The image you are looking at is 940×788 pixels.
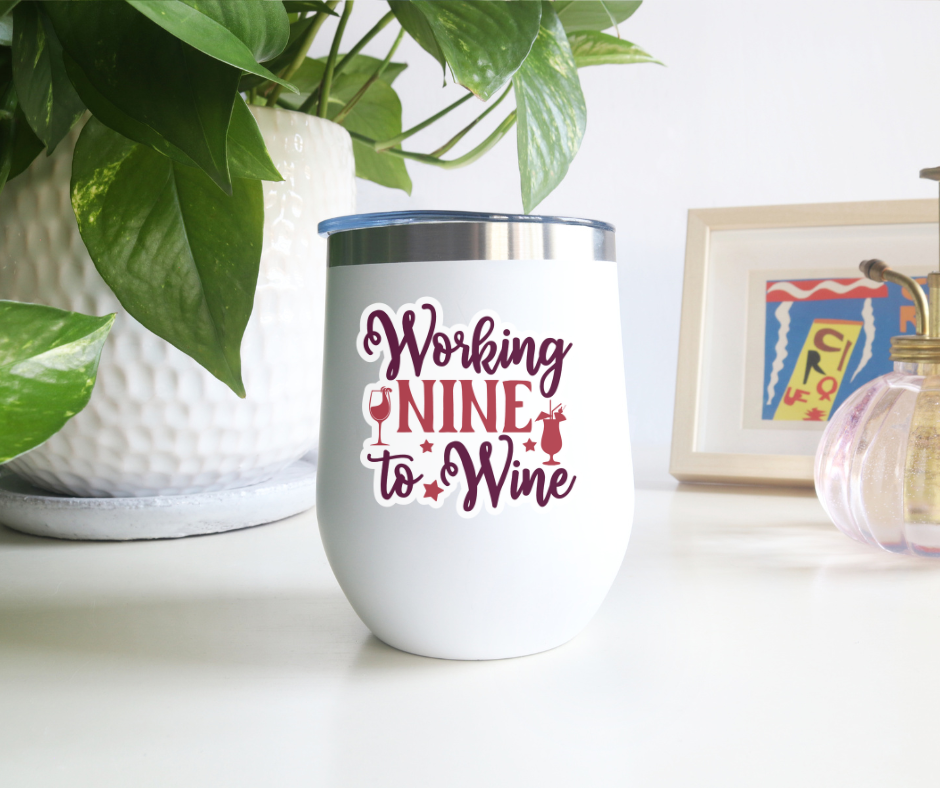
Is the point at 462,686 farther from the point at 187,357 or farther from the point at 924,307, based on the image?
the point at 924,307

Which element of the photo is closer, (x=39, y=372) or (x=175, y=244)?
(x=39, y=372)

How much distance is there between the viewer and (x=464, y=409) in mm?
305

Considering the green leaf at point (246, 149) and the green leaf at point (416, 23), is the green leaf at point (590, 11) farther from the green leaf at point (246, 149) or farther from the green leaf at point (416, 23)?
the green leaf at point (246, 149)

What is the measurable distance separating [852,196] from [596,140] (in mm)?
273

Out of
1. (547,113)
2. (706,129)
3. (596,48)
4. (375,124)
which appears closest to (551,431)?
(547,113)

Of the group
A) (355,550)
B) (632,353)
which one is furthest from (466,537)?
(632,353)

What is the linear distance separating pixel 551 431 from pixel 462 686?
0.10m

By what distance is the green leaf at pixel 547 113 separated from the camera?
0.37m

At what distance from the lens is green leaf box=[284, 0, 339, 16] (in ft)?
1.74

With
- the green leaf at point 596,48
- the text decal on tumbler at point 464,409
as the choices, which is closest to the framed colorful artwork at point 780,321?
the green leaf at point 596,48

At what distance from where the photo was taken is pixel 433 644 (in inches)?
12.9

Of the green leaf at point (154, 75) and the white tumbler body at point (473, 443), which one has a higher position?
the green leaf at point (154, 75)

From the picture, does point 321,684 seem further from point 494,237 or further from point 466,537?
point 494,237

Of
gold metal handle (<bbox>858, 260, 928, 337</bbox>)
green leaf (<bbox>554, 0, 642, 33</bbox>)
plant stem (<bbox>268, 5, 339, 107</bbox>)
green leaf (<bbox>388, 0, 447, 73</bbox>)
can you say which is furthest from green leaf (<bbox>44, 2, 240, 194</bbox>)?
gold metal handle (<bbox>858, 260, 928, 337</bbox>)
